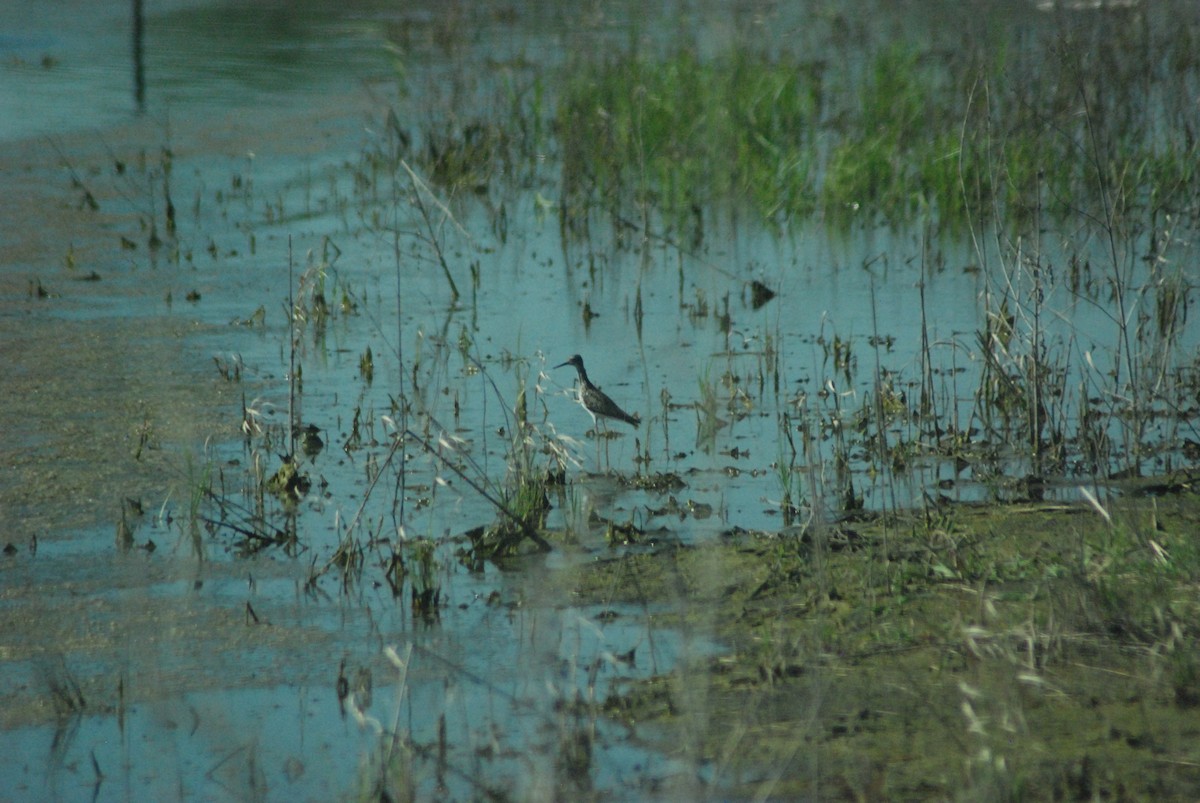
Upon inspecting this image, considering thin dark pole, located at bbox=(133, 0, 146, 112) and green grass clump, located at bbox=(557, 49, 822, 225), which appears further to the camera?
thin dark pole, located at bbox=(133, 0, 146, 112)

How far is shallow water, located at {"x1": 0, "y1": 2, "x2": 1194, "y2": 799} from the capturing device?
10.9ft

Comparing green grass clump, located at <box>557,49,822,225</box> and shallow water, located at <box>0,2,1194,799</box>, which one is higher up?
green grass clump, located at <box>557,49,822,225</box>

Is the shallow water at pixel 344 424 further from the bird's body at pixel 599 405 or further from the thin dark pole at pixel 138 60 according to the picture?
the thin dark pole at pixel 138 60

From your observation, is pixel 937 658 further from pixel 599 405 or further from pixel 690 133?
pixel 690 133

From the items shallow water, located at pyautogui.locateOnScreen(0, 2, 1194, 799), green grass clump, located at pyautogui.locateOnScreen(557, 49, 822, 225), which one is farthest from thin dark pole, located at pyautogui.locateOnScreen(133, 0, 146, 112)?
green grass clump, located at pyautogui.locateOnScreen(557, 49, 822, 225)

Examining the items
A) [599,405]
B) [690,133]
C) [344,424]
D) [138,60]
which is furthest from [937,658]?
[138,60]

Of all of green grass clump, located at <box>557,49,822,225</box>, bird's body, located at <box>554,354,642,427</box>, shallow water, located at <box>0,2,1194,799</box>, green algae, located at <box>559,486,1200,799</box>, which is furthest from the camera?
green grass clump, located at <box>557,49,822,225</box>

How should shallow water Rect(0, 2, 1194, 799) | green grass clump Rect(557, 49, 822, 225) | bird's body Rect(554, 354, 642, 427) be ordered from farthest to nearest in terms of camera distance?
green grass clump Rect(557, 49, 822, 225)
bird's body Rect(554, 354, 642, 427)
shallow water Rect(0, 2, 1194, 799)

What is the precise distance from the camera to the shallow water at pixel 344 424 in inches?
131

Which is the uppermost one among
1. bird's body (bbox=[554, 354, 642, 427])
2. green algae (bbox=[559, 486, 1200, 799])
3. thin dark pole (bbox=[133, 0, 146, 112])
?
thin dark pole (bbox=[133, 0, 146, 112])

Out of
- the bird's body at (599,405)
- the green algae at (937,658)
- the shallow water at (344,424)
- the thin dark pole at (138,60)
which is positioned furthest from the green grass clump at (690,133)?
the green algae at (937,658)

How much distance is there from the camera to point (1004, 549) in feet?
13.7

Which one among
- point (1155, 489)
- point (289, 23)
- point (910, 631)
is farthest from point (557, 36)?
point (910, 631)

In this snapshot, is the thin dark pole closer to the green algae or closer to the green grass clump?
the green grass clump
